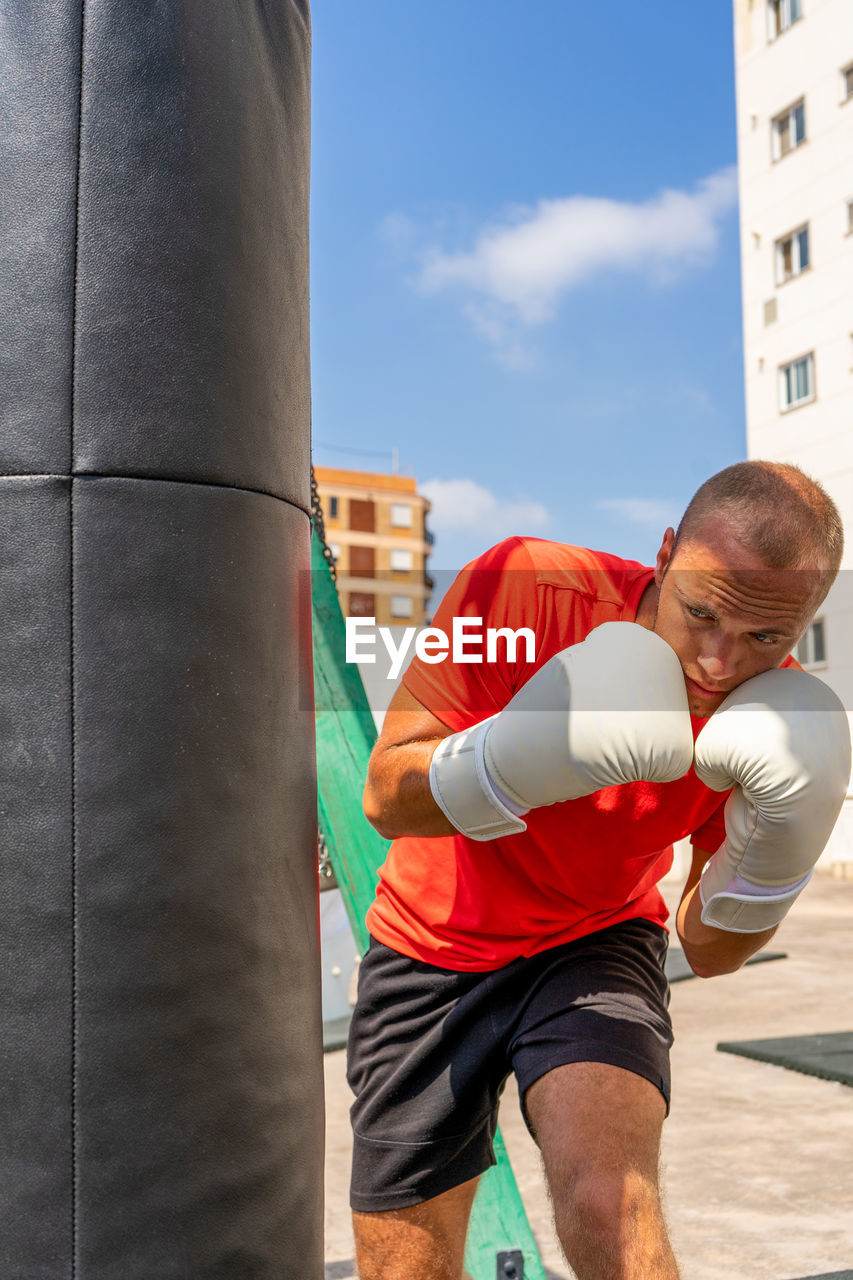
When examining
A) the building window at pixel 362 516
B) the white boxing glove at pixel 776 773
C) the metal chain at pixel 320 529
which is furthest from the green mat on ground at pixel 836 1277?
the building window at pixel 362 516

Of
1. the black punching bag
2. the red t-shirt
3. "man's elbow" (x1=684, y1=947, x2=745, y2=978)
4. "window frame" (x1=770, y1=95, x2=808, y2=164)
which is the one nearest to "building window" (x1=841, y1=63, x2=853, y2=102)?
"window frame" (x1=770, y1=95, x2=808, y2=164)

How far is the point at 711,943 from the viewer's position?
2.06 m

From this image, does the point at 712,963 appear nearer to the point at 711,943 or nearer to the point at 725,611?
the point at 711,943

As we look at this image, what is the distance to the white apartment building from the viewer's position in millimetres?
18703

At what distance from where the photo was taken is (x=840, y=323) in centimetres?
1881

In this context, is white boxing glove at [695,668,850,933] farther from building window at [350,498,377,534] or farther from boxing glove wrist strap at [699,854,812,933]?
building window at [350,498,377,534]

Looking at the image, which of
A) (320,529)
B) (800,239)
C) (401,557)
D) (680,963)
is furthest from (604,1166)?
(401,557)

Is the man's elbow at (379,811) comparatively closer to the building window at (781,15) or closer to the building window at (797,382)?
the building window at (797,382)

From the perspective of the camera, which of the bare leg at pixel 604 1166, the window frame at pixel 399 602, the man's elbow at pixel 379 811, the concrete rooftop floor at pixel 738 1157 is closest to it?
the bare leg at pixel 604 1166

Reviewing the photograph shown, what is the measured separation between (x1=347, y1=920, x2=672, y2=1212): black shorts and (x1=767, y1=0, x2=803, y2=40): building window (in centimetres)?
2127

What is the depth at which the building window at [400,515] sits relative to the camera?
6306 cm

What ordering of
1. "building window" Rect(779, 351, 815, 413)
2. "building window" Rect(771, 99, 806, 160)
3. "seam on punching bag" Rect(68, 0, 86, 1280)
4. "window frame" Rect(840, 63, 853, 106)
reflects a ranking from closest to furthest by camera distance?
"seam on punching bag" Rect(68, 0, 86, 1280)
"window frame" Rect(840, 63, 853, 106)
"building window" Rect(779, 351, 815, 413)
"building window" Rect(771, 99, 806, 160)

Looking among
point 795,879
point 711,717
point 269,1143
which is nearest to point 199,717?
point 269,1143

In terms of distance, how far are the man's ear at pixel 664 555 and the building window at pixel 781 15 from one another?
2100cm
